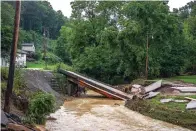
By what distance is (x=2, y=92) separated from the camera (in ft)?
47.3

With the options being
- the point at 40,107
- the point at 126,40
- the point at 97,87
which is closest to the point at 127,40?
the point at 126,40

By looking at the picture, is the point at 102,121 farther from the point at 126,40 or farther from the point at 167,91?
the point at 126,40

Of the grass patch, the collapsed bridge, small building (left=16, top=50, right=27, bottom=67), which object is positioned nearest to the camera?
the grass patch

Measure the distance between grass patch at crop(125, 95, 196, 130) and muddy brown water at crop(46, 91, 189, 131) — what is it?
1.01ft

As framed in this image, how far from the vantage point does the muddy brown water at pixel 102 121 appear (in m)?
14.1

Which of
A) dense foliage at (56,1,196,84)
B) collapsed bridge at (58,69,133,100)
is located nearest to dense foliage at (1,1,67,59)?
dense foliage at (56,1,196,84)

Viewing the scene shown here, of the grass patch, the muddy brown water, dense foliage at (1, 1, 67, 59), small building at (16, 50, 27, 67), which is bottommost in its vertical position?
the muddy brown water

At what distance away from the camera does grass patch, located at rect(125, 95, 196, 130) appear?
554 inches

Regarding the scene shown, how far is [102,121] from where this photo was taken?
1598 centimetres

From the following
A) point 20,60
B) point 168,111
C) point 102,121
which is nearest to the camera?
point 168,111

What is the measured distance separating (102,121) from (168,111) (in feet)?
10.4

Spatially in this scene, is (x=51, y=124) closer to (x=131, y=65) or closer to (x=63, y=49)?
(x=131, y=65)

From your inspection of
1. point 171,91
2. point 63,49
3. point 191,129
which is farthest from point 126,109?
point 63,49

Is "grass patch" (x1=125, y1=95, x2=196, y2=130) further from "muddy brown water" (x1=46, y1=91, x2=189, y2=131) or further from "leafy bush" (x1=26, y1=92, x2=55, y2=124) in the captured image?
"leafy bush" (x1=26, y1=92, x2=55, y2=124)
